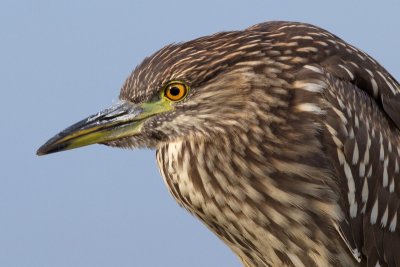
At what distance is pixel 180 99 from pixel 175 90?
52mm

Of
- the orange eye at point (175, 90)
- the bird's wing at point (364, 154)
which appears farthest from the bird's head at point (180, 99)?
the bird's wing at point (364, 154)

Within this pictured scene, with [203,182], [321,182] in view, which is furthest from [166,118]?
[321,182]

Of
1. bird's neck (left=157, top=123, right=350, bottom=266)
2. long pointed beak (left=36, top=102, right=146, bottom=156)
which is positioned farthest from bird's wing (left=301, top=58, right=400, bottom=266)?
long pointed beak (left=36, top=102, right=146, bottom=156)

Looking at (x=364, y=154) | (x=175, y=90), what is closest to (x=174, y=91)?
(x=175, y=90)

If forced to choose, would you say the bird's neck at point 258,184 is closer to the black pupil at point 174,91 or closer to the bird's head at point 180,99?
the bird's head at point 180,99

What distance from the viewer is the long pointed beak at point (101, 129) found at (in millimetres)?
4080

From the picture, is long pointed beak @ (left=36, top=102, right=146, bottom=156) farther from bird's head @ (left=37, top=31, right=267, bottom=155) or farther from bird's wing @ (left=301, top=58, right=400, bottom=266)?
bird's wing @ (left=301, top=58, right=400, bottom=266)

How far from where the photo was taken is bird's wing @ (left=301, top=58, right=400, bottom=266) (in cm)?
398

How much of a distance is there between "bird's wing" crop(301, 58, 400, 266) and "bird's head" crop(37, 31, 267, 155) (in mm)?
345

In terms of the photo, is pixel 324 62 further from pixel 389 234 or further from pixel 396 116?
pixel 389 234


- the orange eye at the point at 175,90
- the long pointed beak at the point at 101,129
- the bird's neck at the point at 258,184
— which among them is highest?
the orange eye at the point at 175,90

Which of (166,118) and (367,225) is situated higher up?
(166,118)

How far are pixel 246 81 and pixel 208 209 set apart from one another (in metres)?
0.73

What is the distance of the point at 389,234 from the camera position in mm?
4324
